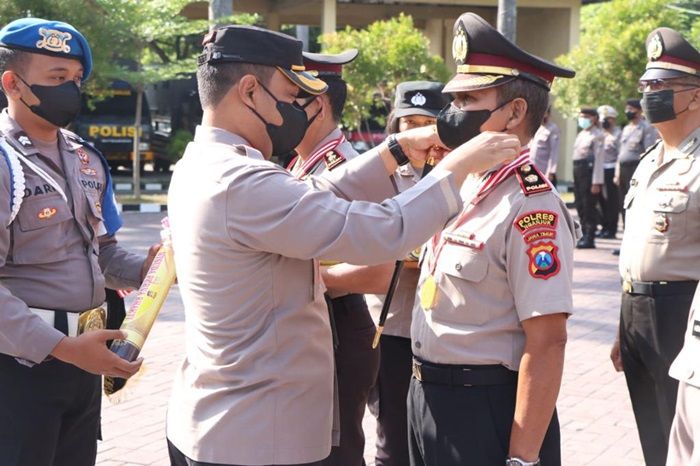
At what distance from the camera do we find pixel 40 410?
312 centimetres

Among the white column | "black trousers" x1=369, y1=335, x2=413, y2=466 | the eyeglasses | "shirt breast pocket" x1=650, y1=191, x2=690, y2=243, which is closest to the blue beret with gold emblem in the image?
"black trousers" x1=369, y1=335, x2=413, y2=466

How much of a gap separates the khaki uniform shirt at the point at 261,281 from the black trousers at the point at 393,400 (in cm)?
148

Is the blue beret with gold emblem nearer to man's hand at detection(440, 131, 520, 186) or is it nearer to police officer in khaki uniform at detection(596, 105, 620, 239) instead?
man's hand at detection(440, 131, 520, 186)

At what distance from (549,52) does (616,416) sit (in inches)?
826

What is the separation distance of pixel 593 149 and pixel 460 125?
11089 mm

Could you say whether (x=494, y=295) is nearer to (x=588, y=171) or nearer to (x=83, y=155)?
(x=83, y=155)

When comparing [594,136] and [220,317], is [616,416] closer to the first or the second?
[220,317]

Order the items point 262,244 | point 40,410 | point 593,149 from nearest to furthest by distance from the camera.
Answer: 1. point 262,244
2. point 40,410
3. point 593,149

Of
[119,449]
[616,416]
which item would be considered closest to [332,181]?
[119,449]

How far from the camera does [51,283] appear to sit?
318cm

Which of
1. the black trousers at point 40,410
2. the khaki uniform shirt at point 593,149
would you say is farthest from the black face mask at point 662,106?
the khaki uniform shirt at point 593,149

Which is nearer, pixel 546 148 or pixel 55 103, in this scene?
pixel 55 103

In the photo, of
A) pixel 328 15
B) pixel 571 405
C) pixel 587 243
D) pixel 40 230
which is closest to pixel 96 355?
pixel 40 230

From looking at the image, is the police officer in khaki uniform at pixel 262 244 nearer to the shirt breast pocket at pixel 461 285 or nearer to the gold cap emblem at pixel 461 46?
the shirt breast pocket at pixel 461 285
